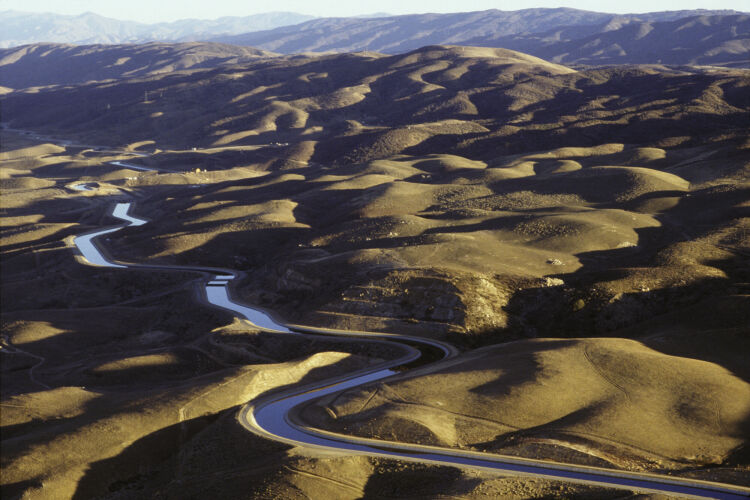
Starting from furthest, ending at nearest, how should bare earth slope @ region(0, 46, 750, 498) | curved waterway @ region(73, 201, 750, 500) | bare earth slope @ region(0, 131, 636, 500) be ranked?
bare earth slope @ region(0, 46, 750, 498) < bare earth slope @ region(0, 131, 636, 500) < curved waterway @ region(73, 201, 750, 500)

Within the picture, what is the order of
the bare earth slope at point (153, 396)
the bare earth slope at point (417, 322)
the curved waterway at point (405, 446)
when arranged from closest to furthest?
the curved waterway at point (405, 446)
the bare earth slope at point (153, 396)
the bare earth slope at point (417, 322)

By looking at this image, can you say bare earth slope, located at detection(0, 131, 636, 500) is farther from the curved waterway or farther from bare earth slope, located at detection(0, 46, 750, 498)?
the curved waterway

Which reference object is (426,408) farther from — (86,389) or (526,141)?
(526,141)

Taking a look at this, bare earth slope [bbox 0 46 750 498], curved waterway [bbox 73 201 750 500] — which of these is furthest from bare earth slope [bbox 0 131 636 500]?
curved waterway [bbox 73 201 750 500]

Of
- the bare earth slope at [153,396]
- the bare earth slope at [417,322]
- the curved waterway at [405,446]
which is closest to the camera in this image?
the curved waterway at [405,446]

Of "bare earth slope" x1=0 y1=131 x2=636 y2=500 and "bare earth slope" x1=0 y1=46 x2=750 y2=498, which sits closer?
"bare earth slope" x1=0 y1=131 x2=636 y2=500

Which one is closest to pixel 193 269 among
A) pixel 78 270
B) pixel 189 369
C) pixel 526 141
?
pixel 78 270

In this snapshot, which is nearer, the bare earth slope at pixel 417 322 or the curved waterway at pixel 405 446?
the curved waterway at pixel 405 446

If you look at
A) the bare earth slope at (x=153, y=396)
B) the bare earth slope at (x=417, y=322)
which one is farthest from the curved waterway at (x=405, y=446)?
the bare earth slope at (x=153, y=396)

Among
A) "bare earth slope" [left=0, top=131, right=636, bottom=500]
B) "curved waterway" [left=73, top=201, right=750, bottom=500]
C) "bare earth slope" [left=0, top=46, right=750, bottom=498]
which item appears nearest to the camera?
"curved waterway" [left=73, top=201, right=750, bottom=500]

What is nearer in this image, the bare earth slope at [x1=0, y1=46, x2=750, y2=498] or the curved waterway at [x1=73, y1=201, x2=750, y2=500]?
the curved waterway at [x1=73, y1=201, x2=750, y2=500]

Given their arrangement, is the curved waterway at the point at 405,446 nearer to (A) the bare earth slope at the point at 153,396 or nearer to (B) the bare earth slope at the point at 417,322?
(B) the bare earth slope at the point at 417,322
